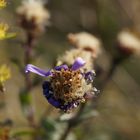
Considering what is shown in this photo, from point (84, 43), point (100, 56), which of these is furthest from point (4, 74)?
point (100, 56)

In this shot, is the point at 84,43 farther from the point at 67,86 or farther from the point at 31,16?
the point at 67,86

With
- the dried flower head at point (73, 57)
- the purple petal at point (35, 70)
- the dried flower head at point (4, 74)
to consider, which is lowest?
the dried flower head at point (73, 57)

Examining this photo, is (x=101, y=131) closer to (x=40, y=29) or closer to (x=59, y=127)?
(x=59, y=127)

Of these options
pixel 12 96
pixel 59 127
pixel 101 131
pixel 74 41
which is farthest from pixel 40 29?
pixel 12 96

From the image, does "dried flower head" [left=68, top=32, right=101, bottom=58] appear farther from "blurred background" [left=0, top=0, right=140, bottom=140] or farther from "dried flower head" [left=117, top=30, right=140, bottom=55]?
"blurred background" [left=0, top=0, right=140, bottom=140]

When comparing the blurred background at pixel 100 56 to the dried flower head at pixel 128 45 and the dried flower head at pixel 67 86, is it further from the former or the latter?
the dried flower head at pixel 67 86

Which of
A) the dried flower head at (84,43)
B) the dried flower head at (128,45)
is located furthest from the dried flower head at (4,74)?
the dried flower head at (128,45)

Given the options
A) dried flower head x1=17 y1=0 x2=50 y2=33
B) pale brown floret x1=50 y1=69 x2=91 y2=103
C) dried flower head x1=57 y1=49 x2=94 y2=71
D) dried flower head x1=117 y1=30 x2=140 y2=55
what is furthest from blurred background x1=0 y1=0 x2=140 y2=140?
pale brown floret x1=50 y1=69 x2=91 y2=103
